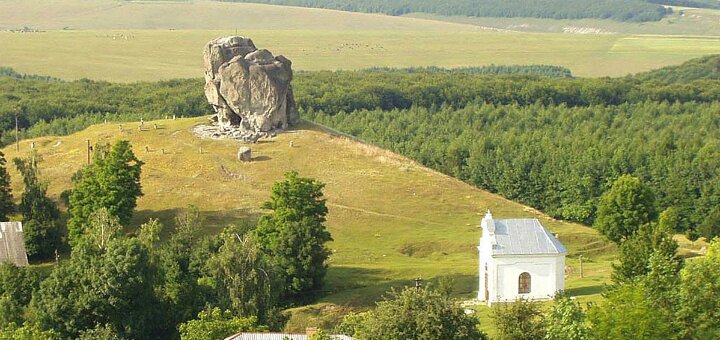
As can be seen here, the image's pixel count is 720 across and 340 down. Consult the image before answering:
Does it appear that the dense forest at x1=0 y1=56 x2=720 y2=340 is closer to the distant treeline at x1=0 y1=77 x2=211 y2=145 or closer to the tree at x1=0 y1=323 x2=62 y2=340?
the tree at x1=0 y1=323 x2=62 y2=340

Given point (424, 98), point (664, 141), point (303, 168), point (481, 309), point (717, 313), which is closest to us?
point (717, 313)

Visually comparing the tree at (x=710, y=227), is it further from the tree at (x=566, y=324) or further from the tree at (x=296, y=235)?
the tree at (x=566, y=324)

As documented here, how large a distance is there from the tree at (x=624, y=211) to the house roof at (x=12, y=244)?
126ft

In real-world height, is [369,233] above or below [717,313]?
below

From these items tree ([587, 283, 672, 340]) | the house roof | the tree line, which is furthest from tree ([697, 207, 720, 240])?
the house roof

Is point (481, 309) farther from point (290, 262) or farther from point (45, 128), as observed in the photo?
point (45, 128)

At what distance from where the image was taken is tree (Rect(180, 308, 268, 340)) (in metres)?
63.3

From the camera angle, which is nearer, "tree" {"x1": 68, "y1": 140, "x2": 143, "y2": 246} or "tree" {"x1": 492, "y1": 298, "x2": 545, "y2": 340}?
"tree" {"x1": 492, "y1": 298, "x2": 545, "y2": 340}

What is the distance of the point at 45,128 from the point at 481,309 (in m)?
73.0

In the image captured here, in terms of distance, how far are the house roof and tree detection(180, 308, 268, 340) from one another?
2347 cm

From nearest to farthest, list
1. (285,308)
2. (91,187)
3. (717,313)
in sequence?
1. (717,313)
2. (285,308)
3. (91,187)

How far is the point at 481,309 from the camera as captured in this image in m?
78.9

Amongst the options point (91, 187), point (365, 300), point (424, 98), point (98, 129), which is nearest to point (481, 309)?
point (365, 300)

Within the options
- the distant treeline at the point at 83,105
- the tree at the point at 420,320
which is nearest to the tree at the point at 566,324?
the tree at the point at 420,320
